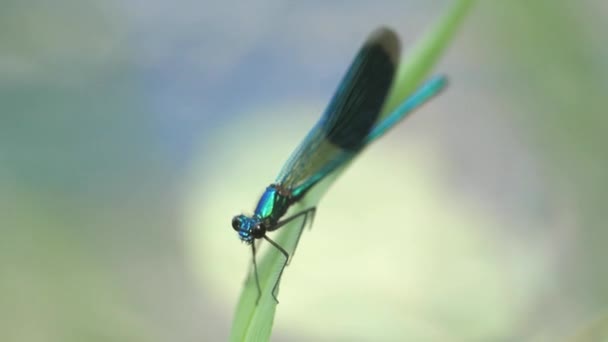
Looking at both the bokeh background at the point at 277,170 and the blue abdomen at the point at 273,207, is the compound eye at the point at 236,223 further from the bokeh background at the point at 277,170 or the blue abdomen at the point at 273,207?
the bokeh background at the point at 277,170

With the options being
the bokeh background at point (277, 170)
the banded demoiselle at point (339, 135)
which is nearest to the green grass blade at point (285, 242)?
the banded demoiselle at point (339, 135)

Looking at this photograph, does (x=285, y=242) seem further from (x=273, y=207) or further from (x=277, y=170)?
(x=277, y=170)


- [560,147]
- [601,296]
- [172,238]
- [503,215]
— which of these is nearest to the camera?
[601,296]

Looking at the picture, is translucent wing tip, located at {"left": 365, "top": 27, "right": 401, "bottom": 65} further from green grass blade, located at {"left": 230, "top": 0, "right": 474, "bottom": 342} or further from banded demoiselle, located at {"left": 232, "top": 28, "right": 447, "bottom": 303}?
green grass blade, located at {"left": 230, "top": 0, "right": 474, "bottom": 342}

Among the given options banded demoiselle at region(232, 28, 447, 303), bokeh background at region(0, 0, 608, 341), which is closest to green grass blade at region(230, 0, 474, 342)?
banded demoiselle at region(232, 28, 447, 303)

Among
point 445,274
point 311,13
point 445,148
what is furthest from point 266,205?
point 311,13

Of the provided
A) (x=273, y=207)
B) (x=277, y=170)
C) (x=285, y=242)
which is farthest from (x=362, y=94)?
(x=277, y=170)

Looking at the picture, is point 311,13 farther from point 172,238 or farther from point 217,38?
point 172,238
